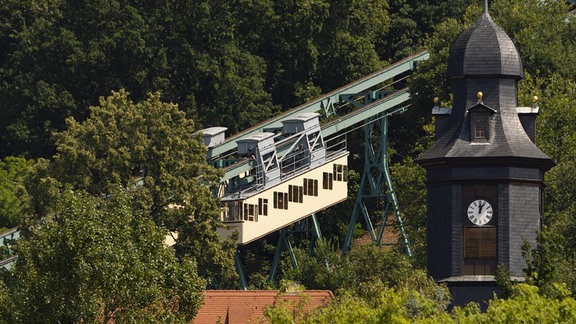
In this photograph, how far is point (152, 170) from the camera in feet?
435

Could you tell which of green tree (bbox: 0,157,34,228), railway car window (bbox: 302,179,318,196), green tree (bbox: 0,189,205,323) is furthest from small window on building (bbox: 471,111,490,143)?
green tree (bbox: 0,157,34,228)

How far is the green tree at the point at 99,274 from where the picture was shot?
10306 centimetres

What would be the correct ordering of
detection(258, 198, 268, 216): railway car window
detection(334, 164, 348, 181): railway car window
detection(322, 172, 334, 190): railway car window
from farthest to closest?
detection(334, 164, 348, 181): railway car window, detection(322, 172, 334, 190): railway car window, detection(258, 198, 268, 216): railway car window

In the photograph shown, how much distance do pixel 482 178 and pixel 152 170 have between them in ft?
66.7

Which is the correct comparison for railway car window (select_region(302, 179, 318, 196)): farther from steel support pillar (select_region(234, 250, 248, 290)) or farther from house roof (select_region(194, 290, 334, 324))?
house roof (select_region(194, 290, 334, 324))

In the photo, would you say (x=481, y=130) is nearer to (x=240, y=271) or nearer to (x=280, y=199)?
(x=280, y=199)

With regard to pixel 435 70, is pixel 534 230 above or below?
below

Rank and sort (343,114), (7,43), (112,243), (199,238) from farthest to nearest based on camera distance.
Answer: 1. (7,43)
2. (343,114)
3. (199,238)
4. (112,243)

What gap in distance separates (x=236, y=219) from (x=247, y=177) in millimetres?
4530

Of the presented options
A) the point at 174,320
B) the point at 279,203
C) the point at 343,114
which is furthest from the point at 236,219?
the point at 174,320

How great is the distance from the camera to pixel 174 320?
343 feet

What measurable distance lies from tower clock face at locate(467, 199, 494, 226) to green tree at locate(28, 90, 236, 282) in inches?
669

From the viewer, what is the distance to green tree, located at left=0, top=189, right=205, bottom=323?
103 m

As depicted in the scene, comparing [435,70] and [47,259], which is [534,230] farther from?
[435,70]
